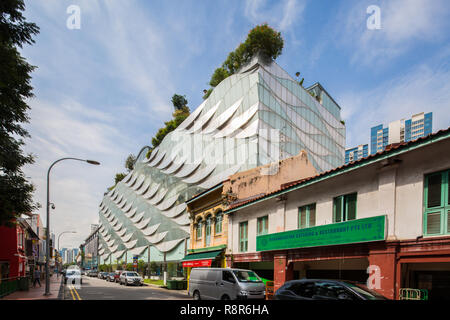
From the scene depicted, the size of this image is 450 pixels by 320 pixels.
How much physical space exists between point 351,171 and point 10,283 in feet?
80.9

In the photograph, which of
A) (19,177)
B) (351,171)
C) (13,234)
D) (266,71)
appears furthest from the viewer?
(266,71)

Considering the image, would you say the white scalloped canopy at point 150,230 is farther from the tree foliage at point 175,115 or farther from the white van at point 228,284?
the white van at point 228,284

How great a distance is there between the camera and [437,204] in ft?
32.6

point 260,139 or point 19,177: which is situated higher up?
point 260,139

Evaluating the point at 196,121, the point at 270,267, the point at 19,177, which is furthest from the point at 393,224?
the point at 196,121

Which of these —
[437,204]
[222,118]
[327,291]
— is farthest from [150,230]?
[437,204]

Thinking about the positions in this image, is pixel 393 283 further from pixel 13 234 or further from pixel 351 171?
pixel 13 234

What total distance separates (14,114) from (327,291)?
695 inches

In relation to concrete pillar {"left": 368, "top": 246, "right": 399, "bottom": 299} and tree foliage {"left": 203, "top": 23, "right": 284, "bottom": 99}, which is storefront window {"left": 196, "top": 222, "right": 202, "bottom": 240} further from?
tree foliage {"left": 203, "top": 23, "right": 284, "bottom": 99}

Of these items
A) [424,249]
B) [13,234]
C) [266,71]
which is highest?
[266,71]

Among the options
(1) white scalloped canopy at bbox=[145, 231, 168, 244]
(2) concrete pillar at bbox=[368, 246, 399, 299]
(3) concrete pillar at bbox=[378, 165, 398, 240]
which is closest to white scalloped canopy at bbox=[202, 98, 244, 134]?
(1) white scalloped canopy at bbox=[145, 231, 168, 244]

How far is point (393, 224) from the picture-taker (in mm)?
10992

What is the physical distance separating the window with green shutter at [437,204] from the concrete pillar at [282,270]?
25.0 ft

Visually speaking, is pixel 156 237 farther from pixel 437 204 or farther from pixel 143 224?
pixel 437 204
